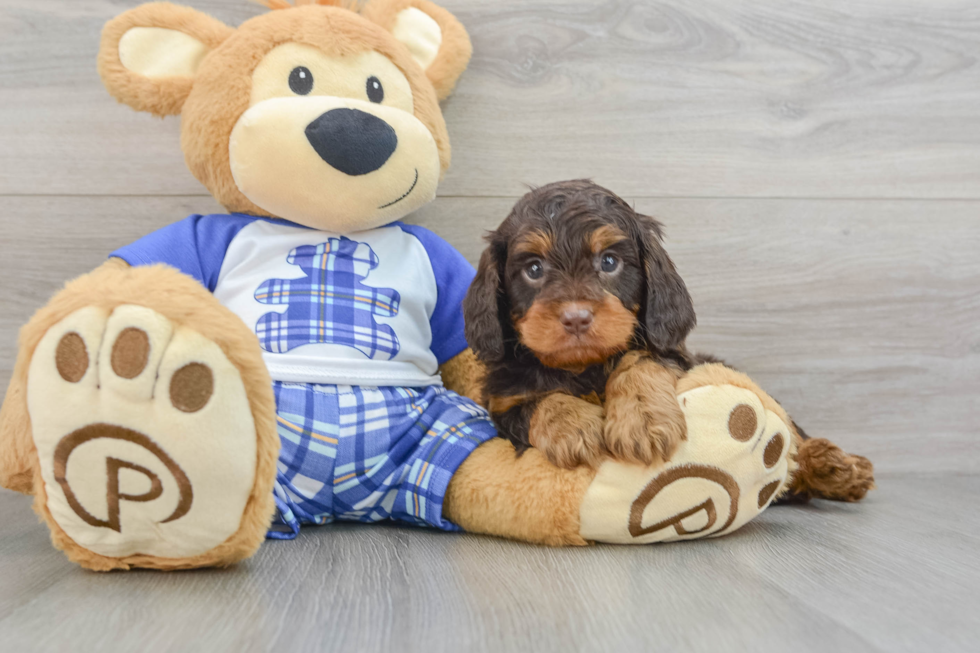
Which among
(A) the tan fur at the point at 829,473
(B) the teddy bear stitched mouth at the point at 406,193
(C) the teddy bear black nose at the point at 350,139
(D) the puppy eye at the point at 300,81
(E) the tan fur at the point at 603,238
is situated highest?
(D) the puppy eye at the point at 300,81

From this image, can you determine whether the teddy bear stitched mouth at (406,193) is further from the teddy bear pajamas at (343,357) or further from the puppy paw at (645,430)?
the puppy paw at (645,430)

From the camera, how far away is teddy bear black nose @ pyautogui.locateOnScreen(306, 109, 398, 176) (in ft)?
4.46

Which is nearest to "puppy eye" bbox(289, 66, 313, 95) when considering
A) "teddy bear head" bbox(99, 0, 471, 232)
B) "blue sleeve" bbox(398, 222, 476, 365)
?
"teddy bear head" bbox(99, 0, 471, 232)

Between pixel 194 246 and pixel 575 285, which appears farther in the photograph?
pixel 194 246

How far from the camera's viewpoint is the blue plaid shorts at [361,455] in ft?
4.34

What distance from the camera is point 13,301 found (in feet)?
6.06

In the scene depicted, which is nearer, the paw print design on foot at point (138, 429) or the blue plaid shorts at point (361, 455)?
the paw print design on foot at point (138, 429)

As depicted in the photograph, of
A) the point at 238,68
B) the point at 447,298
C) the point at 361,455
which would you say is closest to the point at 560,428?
the point at 361,455

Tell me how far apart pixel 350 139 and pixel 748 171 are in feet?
3.95

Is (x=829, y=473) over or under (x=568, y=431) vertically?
under

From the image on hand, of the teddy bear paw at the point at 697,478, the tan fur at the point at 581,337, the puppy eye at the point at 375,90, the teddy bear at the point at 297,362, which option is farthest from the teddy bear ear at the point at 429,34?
the teddy bear paw at the point at 697,478

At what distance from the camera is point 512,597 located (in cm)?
100

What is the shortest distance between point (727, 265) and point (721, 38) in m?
0.64

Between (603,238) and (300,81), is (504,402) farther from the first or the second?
(300,81)
